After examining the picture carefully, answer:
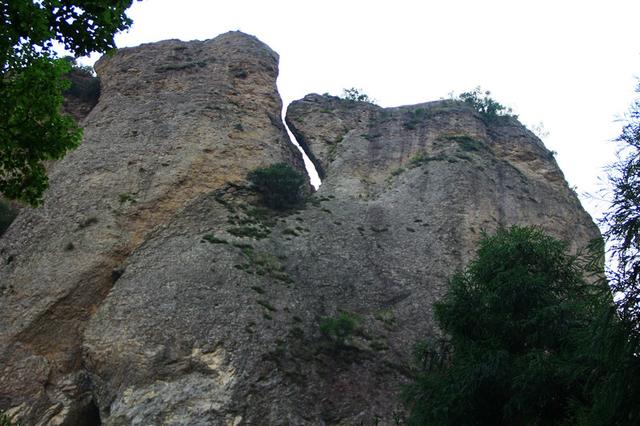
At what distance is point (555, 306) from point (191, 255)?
1235 cm

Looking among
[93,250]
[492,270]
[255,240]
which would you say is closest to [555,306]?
[492,270]

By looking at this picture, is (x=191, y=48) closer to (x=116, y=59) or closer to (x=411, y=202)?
(x=116, y=59)

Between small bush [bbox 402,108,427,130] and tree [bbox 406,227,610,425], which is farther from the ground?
small bush [bbox 402,108,427,130]

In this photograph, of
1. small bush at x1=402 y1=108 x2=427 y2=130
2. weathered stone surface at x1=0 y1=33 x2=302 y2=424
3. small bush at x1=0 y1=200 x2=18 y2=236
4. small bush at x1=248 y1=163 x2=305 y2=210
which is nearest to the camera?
weathered stone surface at x1=0 y1=33 x2=302 y2=424

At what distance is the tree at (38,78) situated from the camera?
1009cm

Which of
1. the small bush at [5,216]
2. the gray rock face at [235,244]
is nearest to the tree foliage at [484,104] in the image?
the gray rock face at [235,244]

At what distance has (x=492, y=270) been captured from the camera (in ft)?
62.9

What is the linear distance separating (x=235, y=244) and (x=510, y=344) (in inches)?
428

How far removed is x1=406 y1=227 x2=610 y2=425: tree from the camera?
1553 cm

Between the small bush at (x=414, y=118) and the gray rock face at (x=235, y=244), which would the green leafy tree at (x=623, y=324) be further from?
the small bush at (x=414, y=118)

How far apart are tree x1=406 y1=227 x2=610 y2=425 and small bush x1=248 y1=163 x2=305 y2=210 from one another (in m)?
10.2

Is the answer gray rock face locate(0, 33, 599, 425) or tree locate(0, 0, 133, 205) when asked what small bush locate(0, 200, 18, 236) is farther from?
tree locate(0, 0, 133, 205)

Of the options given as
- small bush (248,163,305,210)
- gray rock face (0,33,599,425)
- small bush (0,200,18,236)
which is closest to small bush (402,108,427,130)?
gray rock face (0,33,599,425)

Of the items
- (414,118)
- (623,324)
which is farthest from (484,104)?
(623,324)
